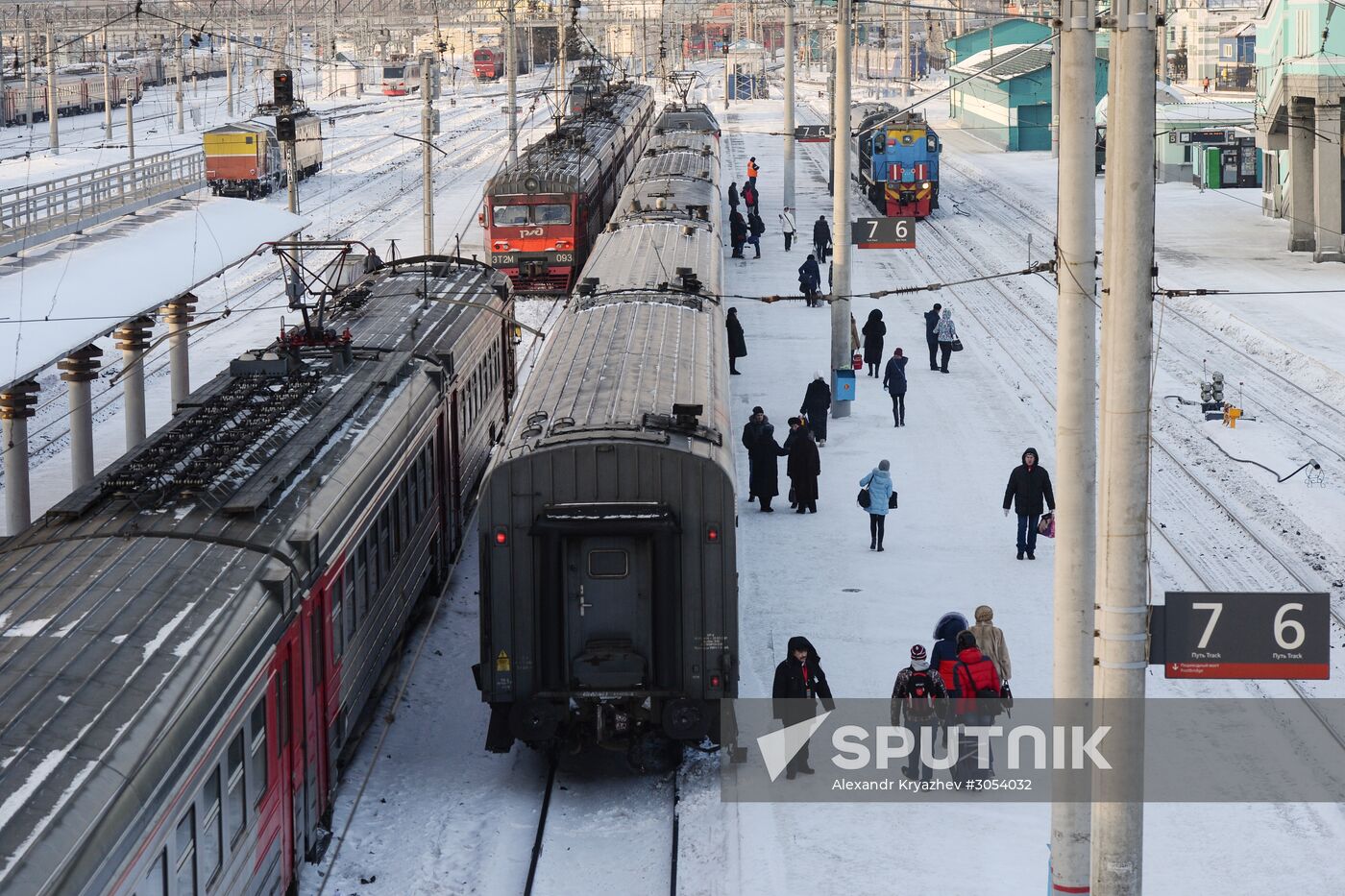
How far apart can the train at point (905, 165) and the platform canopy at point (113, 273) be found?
82.0ft

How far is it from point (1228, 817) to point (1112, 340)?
5.60 m

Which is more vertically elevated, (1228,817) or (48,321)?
(48,321)

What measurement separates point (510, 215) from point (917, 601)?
795 inches

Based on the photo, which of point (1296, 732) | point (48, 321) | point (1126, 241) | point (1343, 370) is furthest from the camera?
point (1343, 370)

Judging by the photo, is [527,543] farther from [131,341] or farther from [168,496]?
[131,341]

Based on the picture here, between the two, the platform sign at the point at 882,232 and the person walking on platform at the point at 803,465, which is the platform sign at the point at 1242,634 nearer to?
the person walking on platform at the point at 803,465

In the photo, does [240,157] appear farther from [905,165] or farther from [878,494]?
[878,494]

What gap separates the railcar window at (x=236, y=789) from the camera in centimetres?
962

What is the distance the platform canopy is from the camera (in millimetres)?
16969

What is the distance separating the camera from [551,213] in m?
36.0

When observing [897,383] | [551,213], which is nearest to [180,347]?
[897,383]

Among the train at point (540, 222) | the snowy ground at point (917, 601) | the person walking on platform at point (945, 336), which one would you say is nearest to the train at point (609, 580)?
the snowy ground at point (917, 601)

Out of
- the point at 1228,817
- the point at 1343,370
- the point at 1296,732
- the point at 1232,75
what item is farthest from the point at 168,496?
the point at 1232,75

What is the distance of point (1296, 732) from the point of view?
1434 cm
